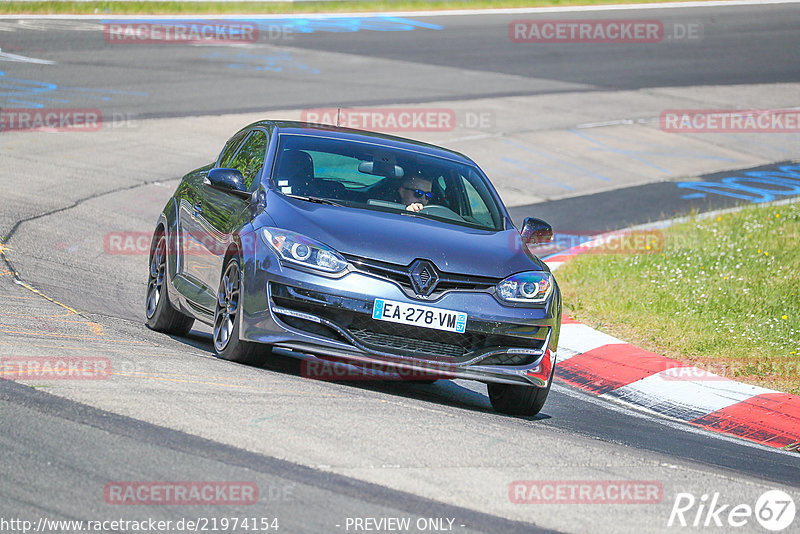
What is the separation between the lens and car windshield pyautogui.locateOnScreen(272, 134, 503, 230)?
752 centimetres

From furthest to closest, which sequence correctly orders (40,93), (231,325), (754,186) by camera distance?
(40,93), (754,186), (231,325)

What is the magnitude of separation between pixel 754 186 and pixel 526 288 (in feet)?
41.4

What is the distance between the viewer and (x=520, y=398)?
728 centimetres

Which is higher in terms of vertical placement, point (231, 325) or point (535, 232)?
point (535, 232)

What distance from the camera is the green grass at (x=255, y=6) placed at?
29.0m

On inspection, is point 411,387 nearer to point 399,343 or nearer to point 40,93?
point 399,343

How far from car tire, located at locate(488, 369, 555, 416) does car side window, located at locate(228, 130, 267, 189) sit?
218 centimetres

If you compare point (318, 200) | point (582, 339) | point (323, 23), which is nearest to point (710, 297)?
point (582, 339)

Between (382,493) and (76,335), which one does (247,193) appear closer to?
(76,335)

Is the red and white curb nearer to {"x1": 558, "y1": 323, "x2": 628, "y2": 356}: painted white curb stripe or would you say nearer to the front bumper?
{"x1": 558, "y1": 323, "x2": 628, "y2": 356}: painted white curb stripe

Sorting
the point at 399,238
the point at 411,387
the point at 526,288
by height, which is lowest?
the point at 411,387

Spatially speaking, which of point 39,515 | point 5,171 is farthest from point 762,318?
point 5,171

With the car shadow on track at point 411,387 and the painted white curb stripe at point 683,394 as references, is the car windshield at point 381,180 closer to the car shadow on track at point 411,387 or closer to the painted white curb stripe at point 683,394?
the car shadow on track at point 411,387

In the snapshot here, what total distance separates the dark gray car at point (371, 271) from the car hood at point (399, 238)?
10 millimetres
